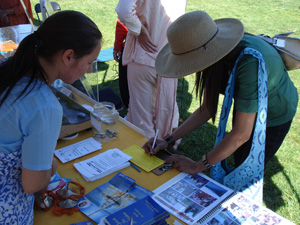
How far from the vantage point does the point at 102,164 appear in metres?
1.50

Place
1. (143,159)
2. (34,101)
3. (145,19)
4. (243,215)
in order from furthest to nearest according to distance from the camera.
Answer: (145,19)
(143,159)
(243,215)
(34,101)

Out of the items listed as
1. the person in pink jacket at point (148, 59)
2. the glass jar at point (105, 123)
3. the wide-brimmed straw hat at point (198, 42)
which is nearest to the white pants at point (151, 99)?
the person in pink jacket at point (148, 59)

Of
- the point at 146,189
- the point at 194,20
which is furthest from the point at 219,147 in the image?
the point at 194,20

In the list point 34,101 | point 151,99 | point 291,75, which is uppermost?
point 34,101

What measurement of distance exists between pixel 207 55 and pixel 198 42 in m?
0.07

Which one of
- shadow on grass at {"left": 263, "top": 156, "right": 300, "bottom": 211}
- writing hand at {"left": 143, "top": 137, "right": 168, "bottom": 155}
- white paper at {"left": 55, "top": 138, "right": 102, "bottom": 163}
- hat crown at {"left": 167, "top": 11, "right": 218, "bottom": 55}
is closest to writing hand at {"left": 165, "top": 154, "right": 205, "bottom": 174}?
writing hand at {"left": 143, "top": 137, "right": 168, "bottom": 155}

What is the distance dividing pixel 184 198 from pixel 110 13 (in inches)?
322

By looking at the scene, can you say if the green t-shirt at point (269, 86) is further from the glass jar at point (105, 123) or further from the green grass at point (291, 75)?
the glass jar at point (105, 123)

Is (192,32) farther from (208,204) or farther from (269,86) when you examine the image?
(208,204)

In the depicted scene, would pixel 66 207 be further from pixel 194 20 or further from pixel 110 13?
pixel 110 13

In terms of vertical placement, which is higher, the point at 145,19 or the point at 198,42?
the point at 198,42

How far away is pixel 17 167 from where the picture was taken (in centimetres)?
97

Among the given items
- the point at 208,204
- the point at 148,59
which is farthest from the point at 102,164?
the point at 148,59

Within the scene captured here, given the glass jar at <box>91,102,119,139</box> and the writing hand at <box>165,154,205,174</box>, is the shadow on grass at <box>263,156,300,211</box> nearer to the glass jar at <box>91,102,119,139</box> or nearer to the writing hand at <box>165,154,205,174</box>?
the writing hand at <box>165,154,205,174</box>
